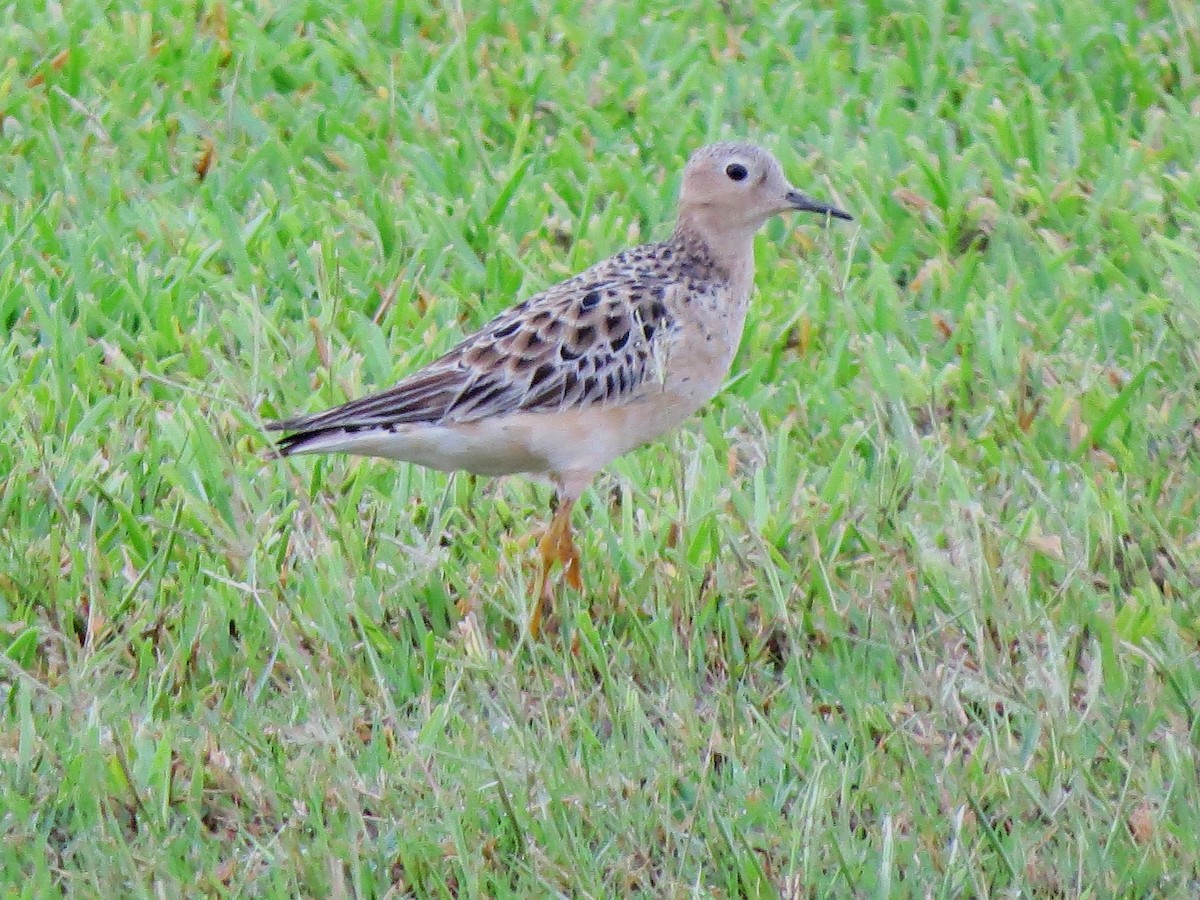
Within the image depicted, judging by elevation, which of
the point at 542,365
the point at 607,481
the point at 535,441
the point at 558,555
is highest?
the point at 542,365

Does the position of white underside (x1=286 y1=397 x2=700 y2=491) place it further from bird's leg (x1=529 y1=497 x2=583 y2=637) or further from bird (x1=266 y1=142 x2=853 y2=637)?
bird's leg (x1=529 y1=497 x2=583 y2=637)

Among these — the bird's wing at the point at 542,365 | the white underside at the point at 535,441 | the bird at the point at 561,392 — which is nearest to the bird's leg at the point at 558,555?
the bird at the point at 561,392

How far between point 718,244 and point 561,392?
2.70 feet

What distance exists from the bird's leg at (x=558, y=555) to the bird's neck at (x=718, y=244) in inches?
37.2

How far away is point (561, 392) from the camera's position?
5758 mm

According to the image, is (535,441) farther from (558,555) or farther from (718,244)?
(718,244)

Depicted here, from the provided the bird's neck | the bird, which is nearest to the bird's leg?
the bird

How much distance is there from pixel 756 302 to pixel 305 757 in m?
3.10

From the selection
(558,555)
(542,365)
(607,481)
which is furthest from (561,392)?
(607,481)

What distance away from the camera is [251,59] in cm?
875

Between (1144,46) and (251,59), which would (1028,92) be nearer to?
(1144,46)

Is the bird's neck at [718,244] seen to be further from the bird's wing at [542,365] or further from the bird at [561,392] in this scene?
the bird's wing at [542,365]

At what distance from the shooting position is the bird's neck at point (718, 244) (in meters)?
6.21

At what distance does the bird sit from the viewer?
5.56 m
